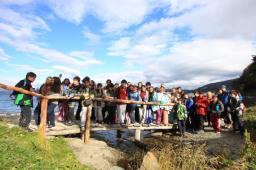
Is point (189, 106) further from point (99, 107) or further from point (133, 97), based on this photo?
point (99, 107)

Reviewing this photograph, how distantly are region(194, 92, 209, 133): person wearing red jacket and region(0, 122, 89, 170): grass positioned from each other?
8.50 m

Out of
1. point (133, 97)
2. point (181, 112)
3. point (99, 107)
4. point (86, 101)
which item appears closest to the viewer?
point (86, 101)

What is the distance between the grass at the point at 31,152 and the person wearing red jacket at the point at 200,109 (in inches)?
335

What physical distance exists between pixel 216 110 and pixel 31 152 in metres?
11.4

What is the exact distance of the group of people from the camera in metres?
15.3

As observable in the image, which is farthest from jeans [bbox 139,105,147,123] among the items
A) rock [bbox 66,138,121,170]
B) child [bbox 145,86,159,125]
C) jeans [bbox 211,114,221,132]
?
rock [bbox 66,138,121,170]


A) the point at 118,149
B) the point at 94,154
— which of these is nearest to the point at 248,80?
the point at 118,149

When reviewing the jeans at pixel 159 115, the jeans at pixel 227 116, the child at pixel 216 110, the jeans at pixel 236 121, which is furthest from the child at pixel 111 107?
the jeans at pixel 236 121

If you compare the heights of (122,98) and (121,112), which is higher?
(122,98)

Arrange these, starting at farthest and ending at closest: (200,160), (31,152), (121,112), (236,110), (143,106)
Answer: (236,110) → (143,106) → (121,112) → (200,160) → (31,152)

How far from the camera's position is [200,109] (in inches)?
714

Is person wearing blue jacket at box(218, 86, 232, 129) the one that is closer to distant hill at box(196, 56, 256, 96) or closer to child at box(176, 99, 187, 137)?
child at box(176, 99, 187, 137)

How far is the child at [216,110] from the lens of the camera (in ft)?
59.1

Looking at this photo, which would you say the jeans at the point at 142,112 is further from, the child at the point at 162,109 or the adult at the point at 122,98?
the adult at the point at 122,98
